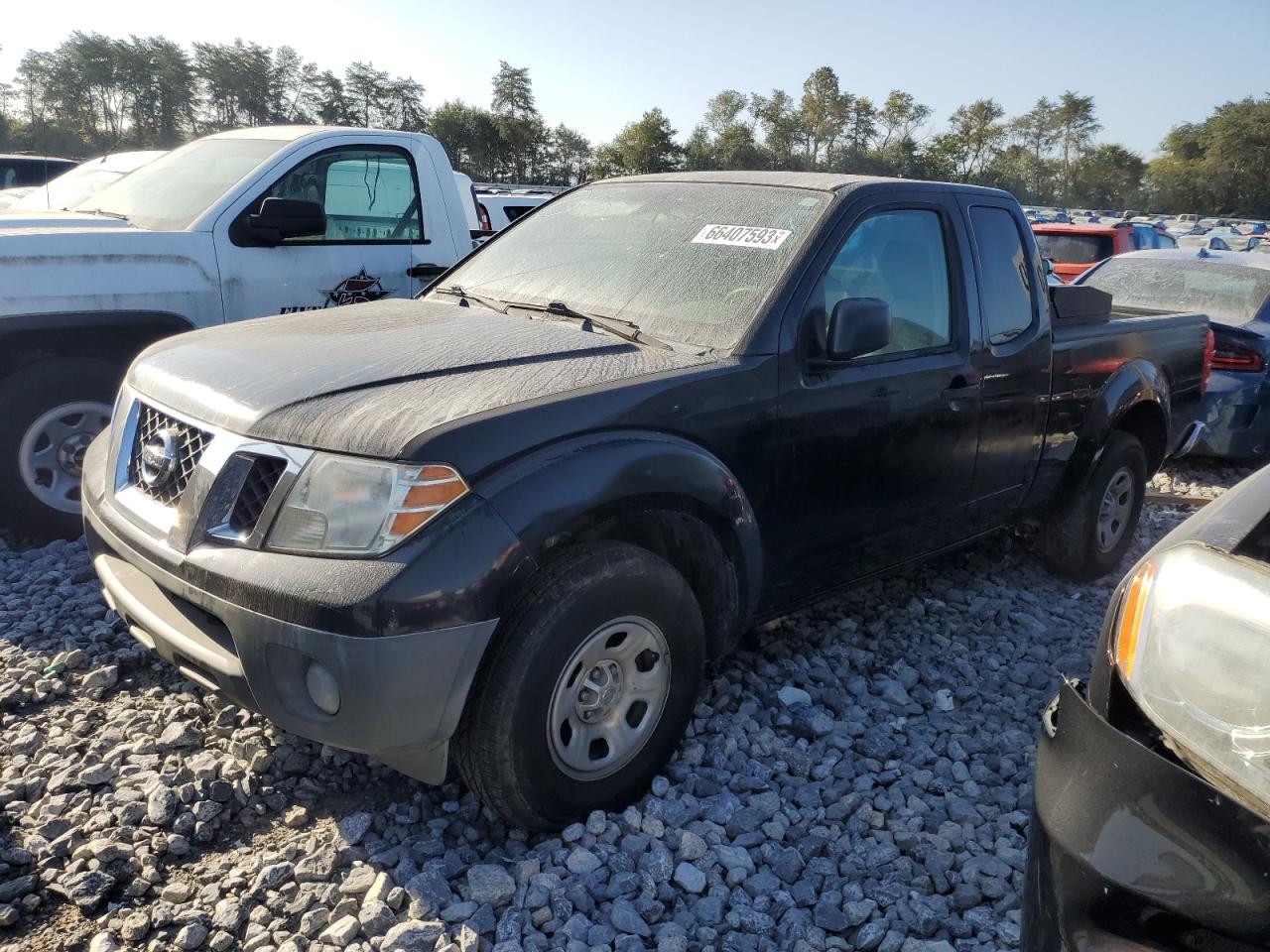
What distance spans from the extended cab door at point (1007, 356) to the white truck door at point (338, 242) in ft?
10.4

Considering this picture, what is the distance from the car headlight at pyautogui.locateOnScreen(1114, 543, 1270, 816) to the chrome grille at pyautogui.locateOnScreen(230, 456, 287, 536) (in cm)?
190

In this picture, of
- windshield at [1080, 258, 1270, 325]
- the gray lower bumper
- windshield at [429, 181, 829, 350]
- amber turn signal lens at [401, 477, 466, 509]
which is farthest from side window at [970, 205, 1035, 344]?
windshield at [1080, 258, 1270, 325]

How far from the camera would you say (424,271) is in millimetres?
5543

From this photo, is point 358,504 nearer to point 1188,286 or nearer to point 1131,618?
point 1131,618

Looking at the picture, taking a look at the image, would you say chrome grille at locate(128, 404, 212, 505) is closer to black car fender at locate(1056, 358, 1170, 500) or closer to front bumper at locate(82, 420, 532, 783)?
front bumper at locate(82, 420, 532, 783)

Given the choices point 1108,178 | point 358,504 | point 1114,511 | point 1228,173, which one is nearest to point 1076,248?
point 1114,511

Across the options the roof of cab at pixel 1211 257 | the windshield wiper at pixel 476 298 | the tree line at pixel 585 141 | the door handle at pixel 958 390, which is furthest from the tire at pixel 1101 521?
the tree line at pixel 585 141

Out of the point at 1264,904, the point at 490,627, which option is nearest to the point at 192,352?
the point at 490,627

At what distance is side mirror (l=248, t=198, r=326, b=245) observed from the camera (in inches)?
185

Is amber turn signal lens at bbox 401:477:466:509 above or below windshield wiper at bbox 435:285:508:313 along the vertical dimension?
below

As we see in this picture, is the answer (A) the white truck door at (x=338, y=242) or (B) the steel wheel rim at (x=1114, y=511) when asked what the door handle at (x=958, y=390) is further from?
(A) the white truck door at (x=338, y=242)

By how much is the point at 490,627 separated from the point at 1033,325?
288cm

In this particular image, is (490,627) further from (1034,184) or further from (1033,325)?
(1034,184)

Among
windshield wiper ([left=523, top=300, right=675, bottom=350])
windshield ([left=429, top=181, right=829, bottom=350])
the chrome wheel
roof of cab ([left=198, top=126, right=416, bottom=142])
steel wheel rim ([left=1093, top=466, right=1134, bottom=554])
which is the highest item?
roof of cab ([left=198, top=126, right=416, bottom=142])
